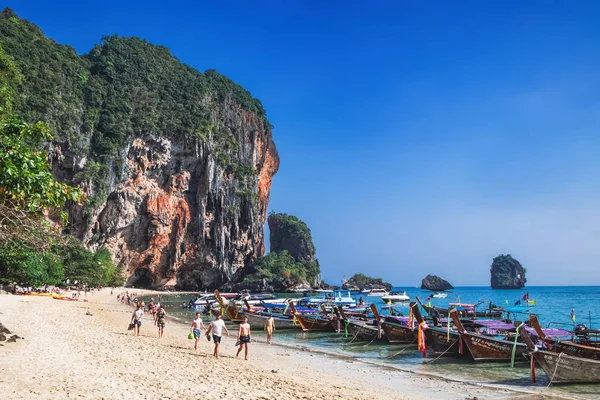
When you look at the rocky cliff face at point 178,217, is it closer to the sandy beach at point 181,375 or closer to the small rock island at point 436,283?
the sandy beach at point 181,375

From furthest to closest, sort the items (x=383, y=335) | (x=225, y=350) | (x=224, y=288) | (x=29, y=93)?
(x=224, y=288) → (x=29, y=93) → (x=383, y=335) → (x=225, y=350)

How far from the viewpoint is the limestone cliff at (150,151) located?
2648 inches

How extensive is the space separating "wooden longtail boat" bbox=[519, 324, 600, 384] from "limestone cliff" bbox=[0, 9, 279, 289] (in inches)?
2503

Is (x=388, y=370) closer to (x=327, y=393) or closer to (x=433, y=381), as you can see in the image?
(x=433, y=381)

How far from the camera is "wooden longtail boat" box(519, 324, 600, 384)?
13.8 metres

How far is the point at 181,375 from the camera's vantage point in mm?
11352

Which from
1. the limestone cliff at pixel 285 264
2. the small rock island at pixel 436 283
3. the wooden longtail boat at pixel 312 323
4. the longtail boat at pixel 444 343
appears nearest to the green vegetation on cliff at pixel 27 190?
the longtail boat at pixel 444 343

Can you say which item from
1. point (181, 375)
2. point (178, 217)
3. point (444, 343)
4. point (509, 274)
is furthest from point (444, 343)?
point (509, 274)

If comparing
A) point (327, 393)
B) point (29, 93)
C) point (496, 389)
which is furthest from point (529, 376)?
point (29, 93)

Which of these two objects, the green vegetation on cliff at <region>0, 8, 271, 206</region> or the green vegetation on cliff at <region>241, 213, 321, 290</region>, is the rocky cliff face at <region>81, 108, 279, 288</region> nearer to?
Result: the green vegetation on cliff at <region>0, 8, 271, 206</region>

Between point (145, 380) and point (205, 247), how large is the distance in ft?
A: 267

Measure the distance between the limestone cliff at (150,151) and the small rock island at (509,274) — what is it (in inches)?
4058

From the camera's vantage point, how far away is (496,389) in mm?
13195

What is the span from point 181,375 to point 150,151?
2914 inches
